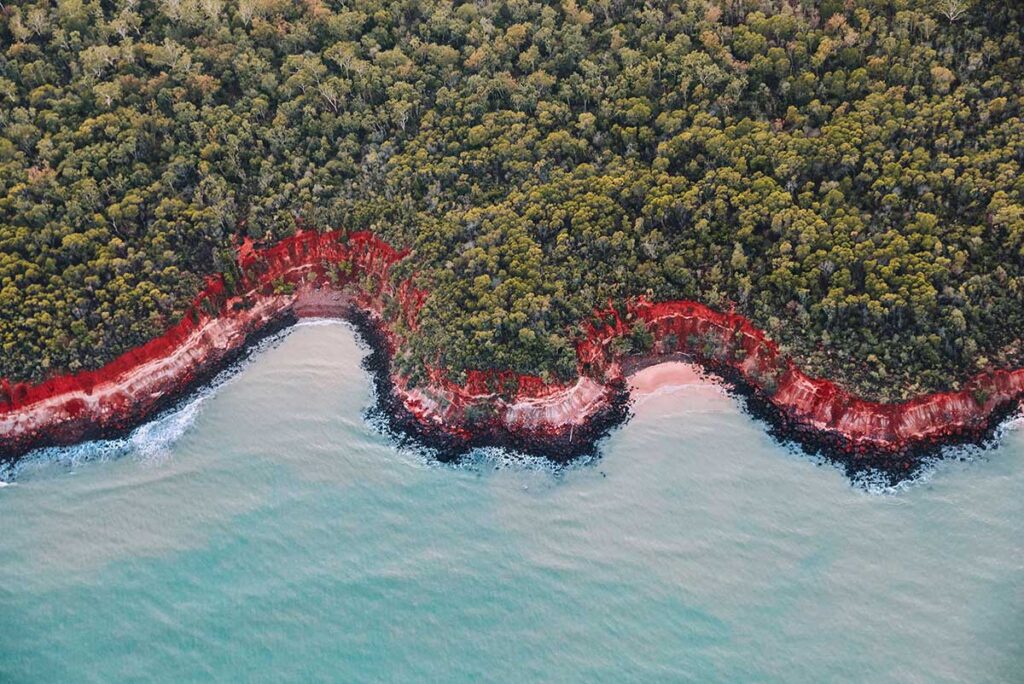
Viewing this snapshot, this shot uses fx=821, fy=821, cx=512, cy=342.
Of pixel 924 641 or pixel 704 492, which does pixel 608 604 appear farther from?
pixel 924 641

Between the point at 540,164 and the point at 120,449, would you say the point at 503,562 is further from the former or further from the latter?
the point at 540,164

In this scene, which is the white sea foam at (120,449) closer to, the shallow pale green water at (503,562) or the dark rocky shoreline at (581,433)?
the shallow pale green water at (503,562)

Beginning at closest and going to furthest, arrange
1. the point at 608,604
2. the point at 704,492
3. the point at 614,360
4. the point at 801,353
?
the point at 608,604 < the point at 704,492 < the point at 801,353 < the point at 614,360

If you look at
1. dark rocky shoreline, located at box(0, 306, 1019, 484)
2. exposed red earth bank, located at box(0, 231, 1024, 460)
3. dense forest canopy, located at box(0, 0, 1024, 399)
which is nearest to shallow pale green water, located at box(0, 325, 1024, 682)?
dark rocky shoreline, located at box(0, 306, 1019, 484)

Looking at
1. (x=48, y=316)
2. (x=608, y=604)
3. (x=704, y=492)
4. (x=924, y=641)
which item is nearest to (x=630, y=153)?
(x=704, y=492)

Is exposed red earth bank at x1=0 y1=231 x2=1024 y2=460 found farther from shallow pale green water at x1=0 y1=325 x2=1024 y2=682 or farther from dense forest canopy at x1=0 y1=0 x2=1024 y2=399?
shallow pale green water at x1=0 y1=325 x2=1024 y2=682

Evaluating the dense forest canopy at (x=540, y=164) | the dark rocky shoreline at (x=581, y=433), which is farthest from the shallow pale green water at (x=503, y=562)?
the dense forest canopy at (x=540, y=164)

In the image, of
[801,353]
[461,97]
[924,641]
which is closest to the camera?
[924,641]
